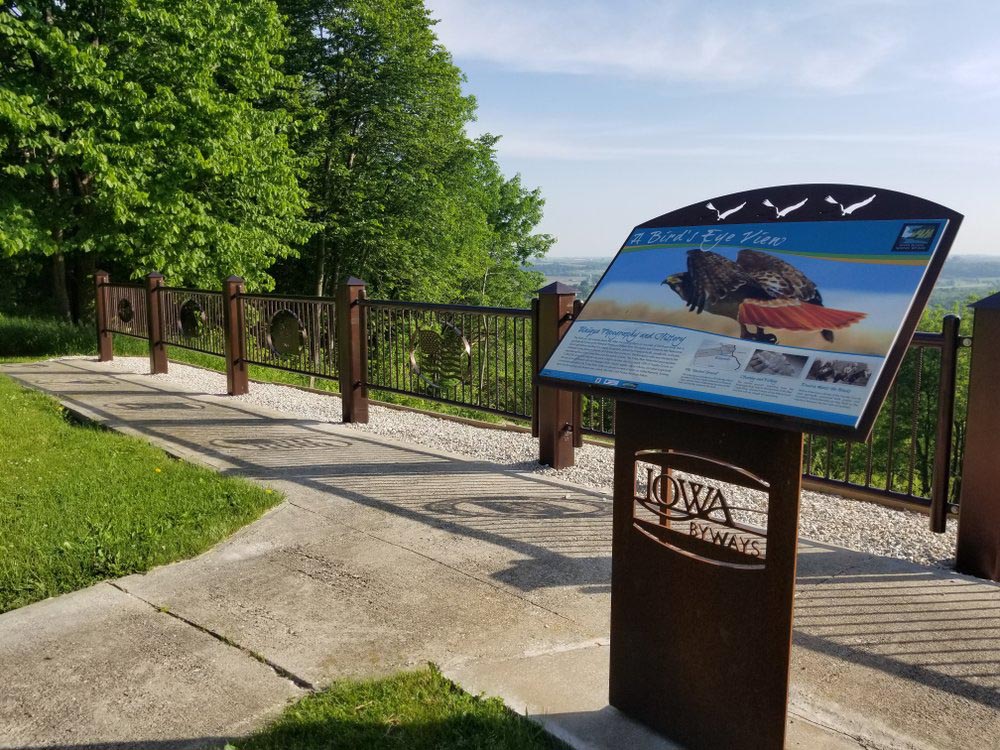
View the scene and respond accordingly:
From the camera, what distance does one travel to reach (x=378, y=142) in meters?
30.1

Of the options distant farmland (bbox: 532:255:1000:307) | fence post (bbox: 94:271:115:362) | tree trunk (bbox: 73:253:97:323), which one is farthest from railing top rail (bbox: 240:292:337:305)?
distant farmland (bbox: 532:255:1000:307)

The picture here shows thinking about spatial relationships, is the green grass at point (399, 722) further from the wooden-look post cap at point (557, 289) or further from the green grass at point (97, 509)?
the wooden-look post cap at point (557, 289)

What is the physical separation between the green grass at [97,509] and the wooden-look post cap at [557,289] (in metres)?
2.60

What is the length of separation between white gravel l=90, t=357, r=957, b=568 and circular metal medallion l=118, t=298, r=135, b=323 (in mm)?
1704

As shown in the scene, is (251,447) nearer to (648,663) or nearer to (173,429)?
(173,429)

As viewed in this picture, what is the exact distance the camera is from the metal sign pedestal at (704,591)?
235 centimetres

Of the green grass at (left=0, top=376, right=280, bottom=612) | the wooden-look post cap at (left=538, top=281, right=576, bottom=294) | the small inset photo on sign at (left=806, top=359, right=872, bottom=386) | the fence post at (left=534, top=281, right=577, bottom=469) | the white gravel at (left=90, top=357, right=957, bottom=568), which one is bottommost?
the white gravel at (left=90, top=357, right=957, bottom=568)

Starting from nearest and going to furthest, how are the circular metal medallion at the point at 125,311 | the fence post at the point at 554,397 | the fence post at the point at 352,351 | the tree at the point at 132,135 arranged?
1. the fence post at the point at 554,397
2. the fence post at the point at 352,351
3. the circular metal medallion at the point at 125,311
4. the tree at the point at 132,135

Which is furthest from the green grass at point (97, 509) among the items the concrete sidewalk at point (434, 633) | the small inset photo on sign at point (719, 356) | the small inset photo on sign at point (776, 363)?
the small inset photo on sign at point (776, 363)

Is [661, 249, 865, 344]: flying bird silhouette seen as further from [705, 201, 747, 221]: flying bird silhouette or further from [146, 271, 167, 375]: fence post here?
[146, 271, 167, 375]: fence post

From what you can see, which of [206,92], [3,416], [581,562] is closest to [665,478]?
[581,562]

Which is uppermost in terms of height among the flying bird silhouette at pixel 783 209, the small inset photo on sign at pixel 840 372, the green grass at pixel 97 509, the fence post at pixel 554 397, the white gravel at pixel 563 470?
the flying bird silhouette at pixel 783 209

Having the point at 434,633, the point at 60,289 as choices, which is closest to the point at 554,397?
→ the point at 434,633

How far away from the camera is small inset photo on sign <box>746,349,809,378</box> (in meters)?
2.27
